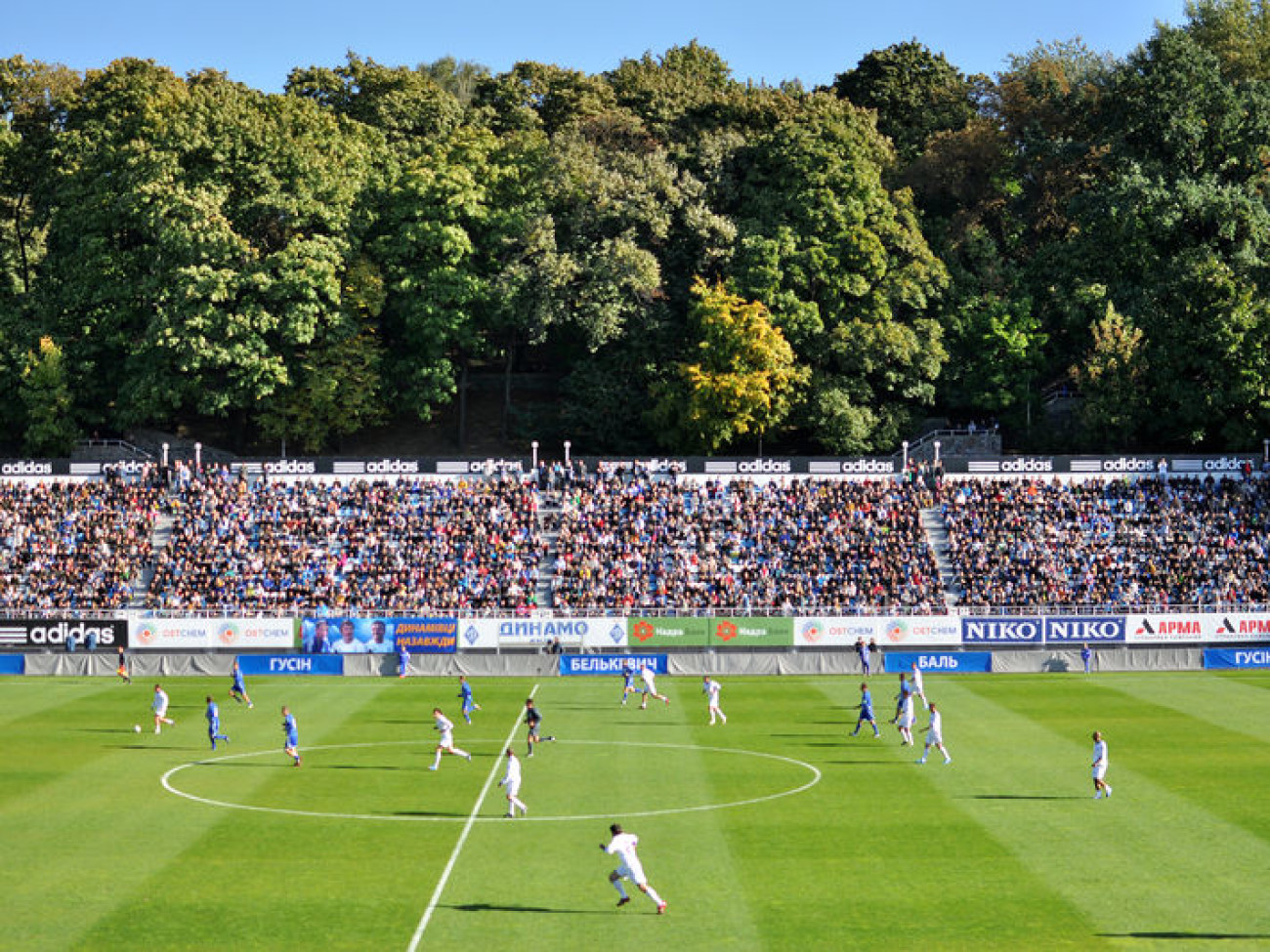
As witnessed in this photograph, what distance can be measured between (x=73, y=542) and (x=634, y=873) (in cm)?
5452

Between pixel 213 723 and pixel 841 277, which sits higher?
pixel 841 277

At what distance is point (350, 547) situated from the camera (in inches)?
2815

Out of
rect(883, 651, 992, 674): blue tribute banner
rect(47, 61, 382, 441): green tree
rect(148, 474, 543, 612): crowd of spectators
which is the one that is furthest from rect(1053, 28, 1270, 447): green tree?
rect(47, 61, 382, 441): green tree

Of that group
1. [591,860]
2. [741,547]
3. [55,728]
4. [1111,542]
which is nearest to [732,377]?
[741,547]

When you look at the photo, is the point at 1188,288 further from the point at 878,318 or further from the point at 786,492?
the point at 786,492

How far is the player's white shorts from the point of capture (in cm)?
2467

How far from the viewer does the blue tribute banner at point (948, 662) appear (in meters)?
60.4

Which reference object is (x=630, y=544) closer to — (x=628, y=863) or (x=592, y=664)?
(x=592, y=664)

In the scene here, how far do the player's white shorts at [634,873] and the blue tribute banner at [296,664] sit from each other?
38.1m

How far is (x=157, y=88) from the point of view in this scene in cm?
9188

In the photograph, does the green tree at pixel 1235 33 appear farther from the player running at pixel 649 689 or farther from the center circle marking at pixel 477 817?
the center circle marking at pixel 477 817

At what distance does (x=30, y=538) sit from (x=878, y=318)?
159 ft

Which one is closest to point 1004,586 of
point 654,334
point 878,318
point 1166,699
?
point 1166,699

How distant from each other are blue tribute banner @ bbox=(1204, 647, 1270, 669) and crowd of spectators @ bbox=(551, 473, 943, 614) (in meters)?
11.5
